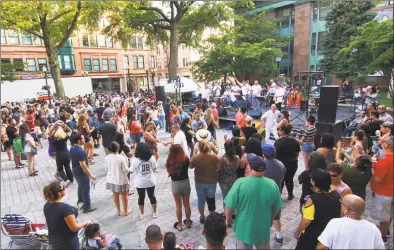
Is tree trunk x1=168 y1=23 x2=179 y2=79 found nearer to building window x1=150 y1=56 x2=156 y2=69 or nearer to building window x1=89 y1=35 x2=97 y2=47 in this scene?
building window x1=89 y1=35 x2=97 y2=47

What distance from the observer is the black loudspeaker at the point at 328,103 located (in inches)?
333

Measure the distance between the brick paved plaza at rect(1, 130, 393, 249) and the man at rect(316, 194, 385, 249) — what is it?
1824mm

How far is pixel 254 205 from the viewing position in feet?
9.68

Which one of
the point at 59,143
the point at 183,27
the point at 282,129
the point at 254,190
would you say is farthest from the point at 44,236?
the point at 183,27

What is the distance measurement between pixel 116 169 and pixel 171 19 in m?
18.4

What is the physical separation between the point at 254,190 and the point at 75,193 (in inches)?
207

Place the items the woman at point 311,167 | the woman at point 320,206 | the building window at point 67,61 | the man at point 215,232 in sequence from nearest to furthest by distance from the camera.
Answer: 1. the man at point 215,232
2. the woman at point 320,206
3. the woman at point 311,167
4. the building window at point 67,61

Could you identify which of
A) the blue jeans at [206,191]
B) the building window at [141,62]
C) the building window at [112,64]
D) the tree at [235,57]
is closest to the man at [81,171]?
the blue jeans at [206,191]

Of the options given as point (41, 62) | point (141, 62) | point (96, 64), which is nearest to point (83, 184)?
point (41, 62)

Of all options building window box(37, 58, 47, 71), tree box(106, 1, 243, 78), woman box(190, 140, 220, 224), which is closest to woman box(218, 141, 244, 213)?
woman box(190, 140, 220, 224)

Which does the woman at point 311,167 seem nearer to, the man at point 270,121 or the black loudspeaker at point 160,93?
the man at point 270,121

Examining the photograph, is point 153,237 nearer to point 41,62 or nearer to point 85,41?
point 41,62

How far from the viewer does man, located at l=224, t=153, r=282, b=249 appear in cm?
296

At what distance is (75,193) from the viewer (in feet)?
21.0
